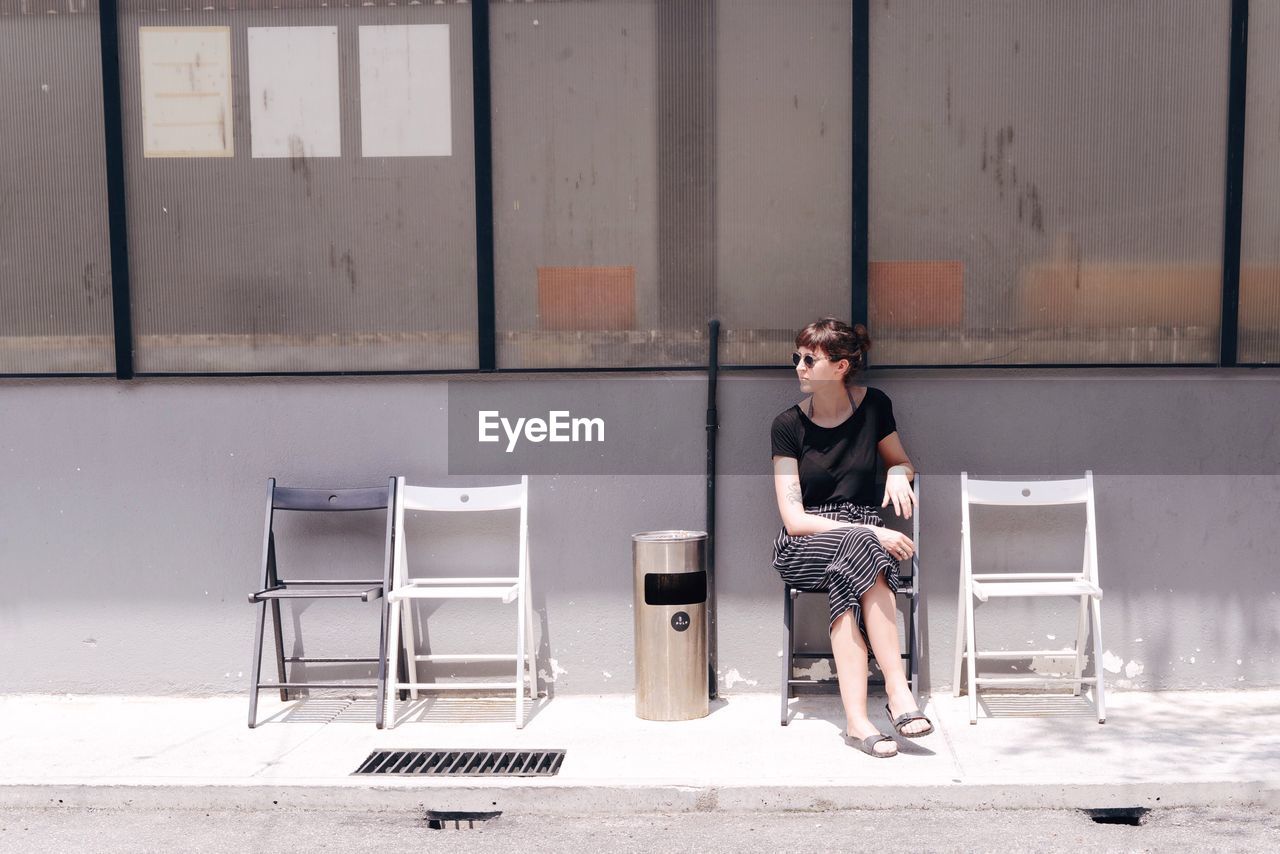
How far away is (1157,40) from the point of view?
5.63m

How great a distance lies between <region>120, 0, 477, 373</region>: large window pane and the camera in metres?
5.76

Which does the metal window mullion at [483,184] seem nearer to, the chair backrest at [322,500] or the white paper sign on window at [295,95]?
Result: the white paper sign on window at [295,95]

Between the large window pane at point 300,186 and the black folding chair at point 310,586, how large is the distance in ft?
2.20

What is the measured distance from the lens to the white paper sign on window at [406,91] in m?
5.74

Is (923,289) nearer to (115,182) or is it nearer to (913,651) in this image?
(913,651)

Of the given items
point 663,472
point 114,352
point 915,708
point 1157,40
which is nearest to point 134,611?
point 114,352

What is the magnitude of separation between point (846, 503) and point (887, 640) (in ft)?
2.20

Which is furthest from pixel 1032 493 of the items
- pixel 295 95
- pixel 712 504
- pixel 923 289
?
pixel 295 95

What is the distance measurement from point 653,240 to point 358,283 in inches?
57.7

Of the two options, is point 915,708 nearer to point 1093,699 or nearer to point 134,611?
point 1093,699

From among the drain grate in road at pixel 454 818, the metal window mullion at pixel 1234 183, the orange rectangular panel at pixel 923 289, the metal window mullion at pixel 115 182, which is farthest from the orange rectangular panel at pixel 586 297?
the metal window mullion at pixel 1234 183

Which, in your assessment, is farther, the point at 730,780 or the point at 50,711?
the point at 50,711

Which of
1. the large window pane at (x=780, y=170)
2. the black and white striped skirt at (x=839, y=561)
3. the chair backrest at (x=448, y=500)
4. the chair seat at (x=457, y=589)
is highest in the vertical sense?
the large window pane at (x=780, y=170)

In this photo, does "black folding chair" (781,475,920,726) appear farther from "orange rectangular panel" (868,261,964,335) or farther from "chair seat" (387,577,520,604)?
"chair seat" (387,577,520,604)
